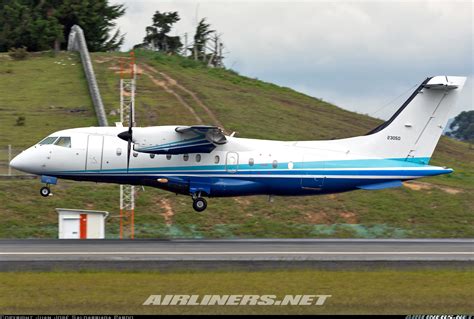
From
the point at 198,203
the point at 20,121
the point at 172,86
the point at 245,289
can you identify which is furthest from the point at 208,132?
the point at 172,86

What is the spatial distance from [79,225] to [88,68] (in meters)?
31.2

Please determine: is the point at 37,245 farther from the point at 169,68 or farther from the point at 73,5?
the point at 73,5

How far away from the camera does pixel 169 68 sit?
69188 mm

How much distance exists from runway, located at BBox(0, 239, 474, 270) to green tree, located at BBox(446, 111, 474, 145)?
315ft

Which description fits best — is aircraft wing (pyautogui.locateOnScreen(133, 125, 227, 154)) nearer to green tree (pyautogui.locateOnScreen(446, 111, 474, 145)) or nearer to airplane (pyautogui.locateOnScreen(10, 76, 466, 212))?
airplane (pyautogui.locateOnScreen(10, 76, 466, 212))

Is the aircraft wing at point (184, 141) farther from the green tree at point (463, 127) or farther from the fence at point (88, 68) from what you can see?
the green tree at point (463, 127)

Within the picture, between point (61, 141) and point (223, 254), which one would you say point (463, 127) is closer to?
point (61, 141)

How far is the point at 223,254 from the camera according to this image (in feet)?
84.3

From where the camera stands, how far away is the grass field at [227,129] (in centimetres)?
3978

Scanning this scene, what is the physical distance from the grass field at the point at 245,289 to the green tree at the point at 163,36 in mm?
61905

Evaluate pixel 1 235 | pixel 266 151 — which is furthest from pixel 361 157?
pixel 1 235

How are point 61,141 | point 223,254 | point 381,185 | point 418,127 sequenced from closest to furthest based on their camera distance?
point 223,254 < point 61,141 < point 381,185 < point 418,127

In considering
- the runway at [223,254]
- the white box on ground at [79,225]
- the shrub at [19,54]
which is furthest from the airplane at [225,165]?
the shrub at [19,54]

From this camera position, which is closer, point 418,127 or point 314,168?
point 314,168
